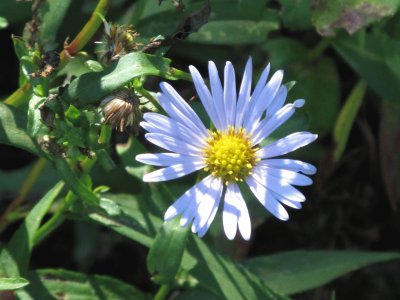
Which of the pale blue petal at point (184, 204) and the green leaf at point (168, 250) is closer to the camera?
the pale blue petal at point (184, 204)

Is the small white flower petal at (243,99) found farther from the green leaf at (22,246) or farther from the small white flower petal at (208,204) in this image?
the green leaf at (22,246)

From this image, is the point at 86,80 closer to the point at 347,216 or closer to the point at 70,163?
the point at 70,163

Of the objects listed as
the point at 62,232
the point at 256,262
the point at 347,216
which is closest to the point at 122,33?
the point at 256,262

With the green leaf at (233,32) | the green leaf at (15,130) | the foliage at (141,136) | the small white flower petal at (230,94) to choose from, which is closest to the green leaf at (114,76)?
the foliage at (141,136)

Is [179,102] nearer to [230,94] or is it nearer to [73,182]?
[230,94]

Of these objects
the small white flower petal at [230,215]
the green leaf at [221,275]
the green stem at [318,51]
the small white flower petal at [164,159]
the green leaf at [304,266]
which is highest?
the green stem at [318,51]

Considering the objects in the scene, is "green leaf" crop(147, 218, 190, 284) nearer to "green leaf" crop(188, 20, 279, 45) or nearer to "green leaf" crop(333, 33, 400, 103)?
"green leaf" crop(188, 20, 279, 45)

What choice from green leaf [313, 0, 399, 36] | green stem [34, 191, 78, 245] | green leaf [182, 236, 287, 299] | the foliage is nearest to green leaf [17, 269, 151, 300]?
the foliage
